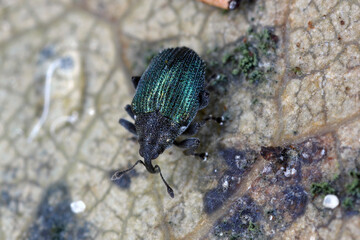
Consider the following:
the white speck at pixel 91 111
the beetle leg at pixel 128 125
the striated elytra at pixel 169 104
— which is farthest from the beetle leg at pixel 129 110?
the white speck at pixel 91 111

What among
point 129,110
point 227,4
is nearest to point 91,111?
point 129,110

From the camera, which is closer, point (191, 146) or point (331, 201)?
point (331, 201)

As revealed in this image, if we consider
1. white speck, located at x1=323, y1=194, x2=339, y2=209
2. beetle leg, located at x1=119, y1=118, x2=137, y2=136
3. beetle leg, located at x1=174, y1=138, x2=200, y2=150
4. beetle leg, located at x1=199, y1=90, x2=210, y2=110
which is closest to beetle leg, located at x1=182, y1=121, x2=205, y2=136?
beetle leg, located at x1=174, y1=138, x2=200, y2=150

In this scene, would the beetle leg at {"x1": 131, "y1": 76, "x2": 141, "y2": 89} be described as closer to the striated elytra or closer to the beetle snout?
the striated elytra

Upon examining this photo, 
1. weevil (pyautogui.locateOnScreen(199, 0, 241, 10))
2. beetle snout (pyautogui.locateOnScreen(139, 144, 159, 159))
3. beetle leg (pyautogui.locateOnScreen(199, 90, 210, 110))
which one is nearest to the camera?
beetle snout (pyautogui.locateOnScreen(139, 144, 159, 159))

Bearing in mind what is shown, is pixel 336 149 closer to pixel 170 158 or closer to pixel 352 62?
pixel 352 62

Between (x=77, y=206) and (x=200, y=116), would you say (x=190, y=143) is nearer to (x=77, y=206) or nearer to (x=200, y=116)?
(x=200, y=116)

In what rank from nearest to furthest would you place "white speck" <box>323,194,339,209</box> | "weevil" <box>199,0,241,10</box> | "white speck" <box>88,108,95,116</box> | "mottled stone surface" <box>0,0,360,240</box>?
"white speck" <box>323,194,339,209</box>
"mottled stone surface" <box>0,0,360,240</box>
"weevil" <box>199,0,241,10</box>
"white speck" <box>88,108,95,116</box>

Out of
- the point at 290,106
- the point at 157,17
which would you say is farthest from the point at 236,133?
the point at 157,17
